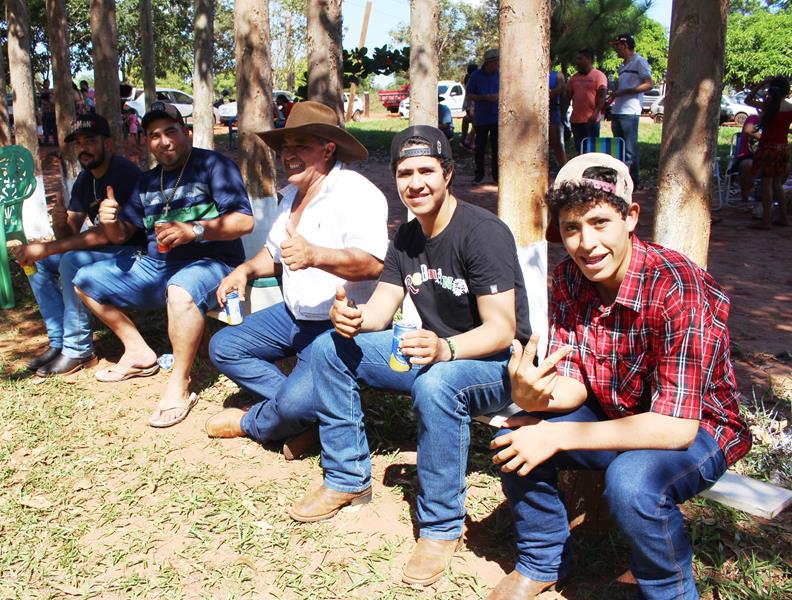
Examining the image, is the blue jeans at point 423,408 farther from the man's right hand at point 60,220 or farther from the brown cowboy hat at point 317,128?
the man's right hand at point 60,220

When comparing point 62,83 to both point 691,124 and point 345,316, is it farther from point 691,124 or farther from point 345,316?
point 691,124

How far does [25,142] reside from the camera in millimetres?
8859

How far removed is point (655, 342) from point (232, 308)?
2.23 meters

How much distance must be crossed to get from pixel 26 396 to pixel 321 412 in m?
2.35

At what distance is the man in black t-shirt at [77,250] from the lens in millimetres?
4844

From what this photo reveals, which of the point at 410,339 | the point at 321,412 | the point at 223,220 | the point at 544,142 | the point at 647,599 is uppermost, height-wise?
the point at 544,142

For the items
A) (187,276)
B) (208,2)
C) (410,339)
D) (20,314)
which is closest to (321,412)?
(410,339)

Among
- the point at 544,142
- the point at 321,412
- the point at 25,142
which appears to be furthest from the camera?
the point at 25,142

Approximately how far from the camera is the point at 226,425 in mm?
Result: 4016

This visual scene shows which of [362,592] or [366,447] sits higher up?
[366,447]

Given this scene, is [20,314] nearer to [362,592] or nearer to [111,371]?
[111,371]

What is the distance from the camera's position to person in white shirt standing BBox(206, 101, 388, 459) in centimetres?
353

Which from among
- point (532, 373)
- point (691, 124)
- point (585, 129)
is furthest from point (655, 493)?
point (585, 129)

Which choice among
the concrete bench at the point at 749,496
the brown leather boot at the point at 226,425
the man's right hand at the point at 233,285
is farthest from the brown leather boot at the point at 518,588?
the man's right hand at the point at 233,285
